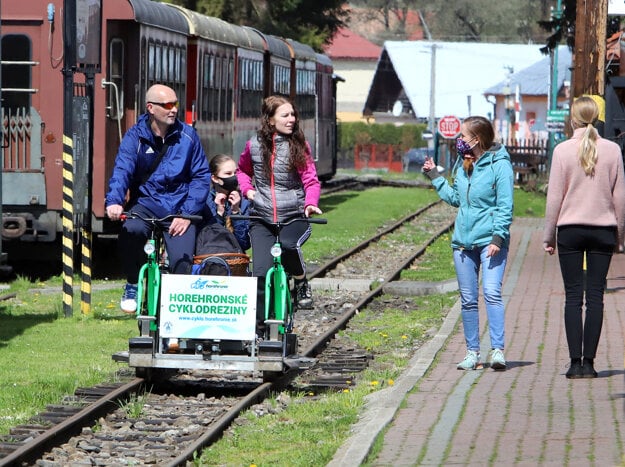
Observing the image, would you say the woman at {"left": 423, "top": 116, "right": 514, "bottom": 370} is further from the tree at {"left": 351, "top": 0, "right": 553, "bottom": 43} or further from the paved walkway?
the tree at {"left": 351, "top": 0, "right": 553, "bottom": 43}

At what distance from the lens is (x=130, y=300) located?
9930 millimetres

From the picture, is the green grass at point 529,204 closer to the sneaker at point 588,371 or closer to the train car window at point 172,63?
the train car window at point 172,63

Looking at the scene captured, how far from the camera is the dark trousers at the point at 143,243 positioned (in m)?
9.47

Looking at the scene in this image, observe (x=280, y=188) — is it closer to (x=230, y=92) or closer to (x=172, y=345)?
(x=172, y=345)

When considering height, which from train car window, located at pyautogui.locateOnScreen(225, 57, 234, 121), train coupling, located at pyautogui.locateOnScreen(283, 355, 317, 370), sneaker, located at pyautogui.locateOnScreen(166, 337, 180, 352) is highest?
train car window, located at pyautogui.locateOnScreen(225, 57, 234, 121)

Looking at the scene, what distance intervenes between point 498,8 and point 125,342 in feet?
308

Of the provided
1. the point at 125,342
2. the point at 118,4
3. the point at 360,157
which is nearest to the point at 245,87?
the point at 118,4

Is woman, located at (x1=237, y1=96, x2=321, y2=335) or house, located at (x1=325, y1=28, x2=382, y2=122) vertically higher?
house, located at (x1=325, y1=28, x2=382, y2=122)

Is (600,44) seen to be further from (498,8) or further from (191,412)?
(498,8)

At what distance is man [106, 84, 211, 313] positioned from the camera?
948cm

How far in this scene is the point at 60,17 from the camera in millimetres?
16922

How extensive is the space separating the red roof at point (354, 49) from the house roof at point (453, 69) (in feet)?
63.5

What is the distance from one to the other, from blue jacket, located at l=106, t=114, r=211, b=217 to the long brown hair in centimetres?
47

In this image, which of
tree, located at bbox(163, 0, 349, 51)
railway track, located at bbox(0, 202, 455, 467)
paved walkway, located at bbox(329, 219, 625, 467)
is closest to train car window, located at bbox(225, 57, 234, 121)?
railway track, located at bbox(0, 202, 455, 467)
